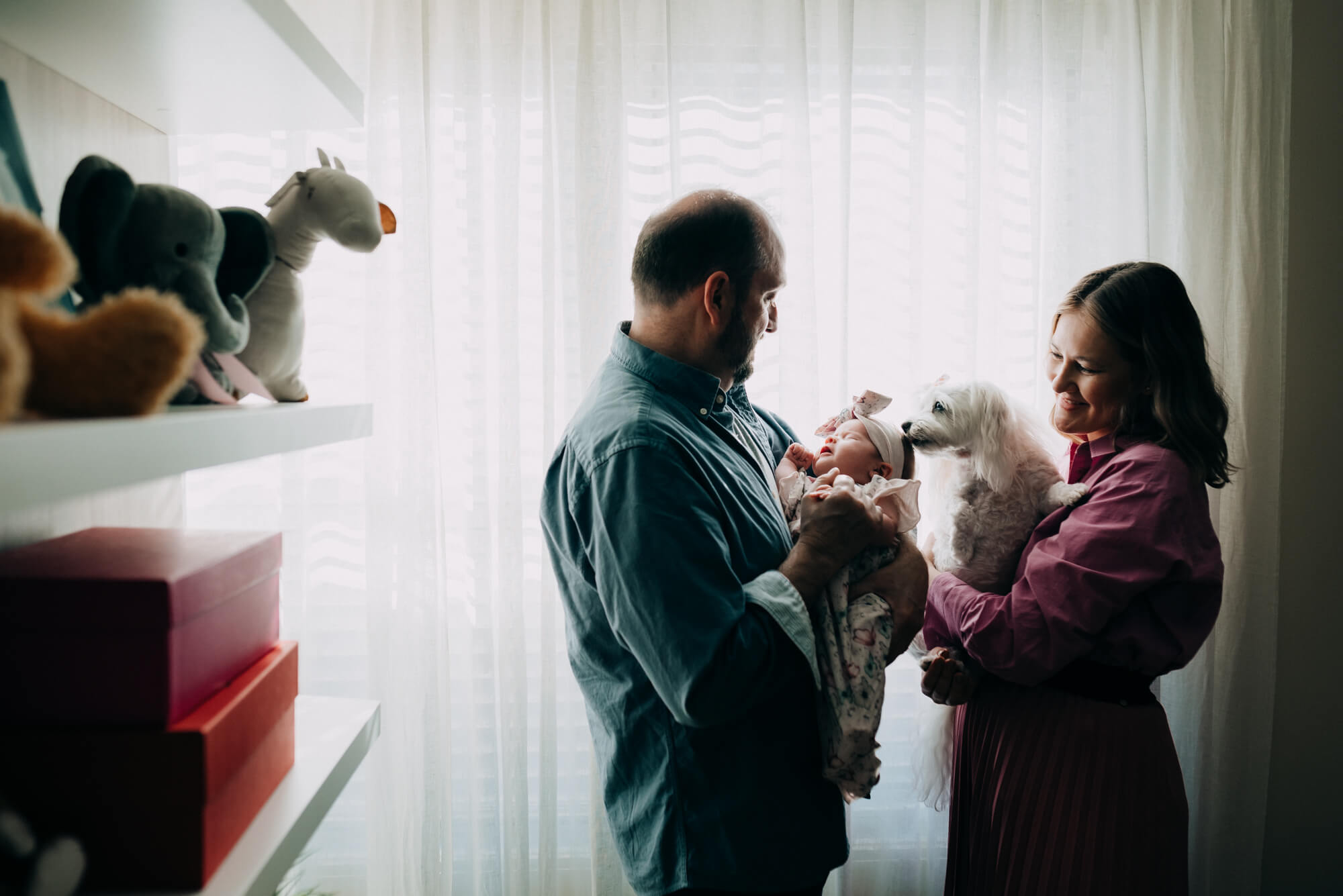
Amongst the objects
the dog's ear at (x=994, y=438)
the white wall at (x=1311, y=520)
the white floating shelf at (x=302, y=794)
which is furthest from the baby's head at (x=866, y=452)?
the white wall at (x=1311, y=520)

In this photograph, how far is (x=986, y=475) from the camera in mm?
1587

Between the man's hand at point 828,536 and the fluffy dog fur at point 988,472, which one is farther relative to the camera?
the fluffy dog fur at point 988,472

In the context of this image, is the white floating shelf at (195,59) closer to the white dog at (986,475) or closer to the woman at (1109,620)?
the white dog at (986,475)

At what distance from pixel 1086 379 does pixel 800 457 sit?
616 mm

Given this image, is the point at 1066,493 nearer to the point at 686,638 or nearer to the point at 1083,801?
the point at 1083,801

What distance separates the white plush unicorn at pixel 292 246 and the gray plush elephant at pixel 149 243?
7 centimetres

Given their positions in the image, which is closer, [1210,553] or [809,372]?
[1210,553]

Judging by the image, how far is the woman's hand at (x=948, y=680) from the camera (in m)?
1.54

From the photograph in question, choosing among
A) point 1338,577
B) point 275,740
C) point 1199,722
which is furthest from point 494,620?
point 1338,577

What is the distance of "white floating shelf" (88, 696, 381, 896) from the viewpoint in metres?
0.66

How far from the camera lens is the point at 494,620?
70.1 inches

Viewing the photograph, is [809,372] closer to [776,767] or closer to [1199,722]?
[776,767]

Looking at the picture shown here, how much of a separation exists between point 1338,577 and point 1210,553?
3.63 ft

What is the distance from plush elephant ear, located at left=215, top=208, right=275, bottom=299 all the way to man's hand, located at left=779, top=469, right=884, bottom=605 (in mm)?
826
